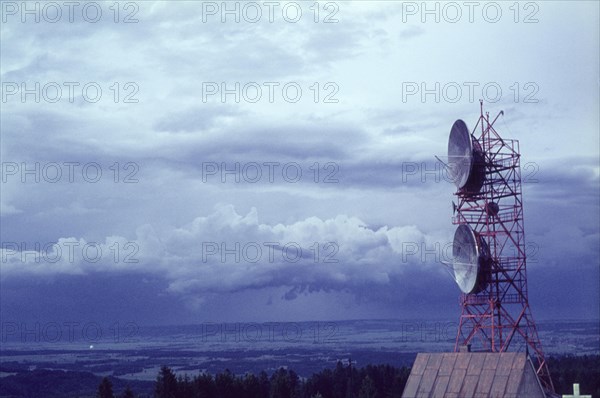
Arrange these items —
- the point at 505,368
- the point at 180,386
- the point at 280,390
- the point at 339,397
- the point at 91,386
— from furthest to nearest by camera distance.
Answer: the point at 91,386, the point at 339,397, the point at 280,390, the point at 180,386, the point at 505,368

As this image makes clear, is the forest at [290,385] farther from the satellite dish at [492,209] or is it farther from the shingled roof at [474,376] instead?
the satellite dish at [492,209]

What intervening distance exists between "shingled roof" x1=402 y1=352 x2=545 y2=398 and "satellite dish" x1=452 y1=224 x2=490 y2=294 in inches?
287

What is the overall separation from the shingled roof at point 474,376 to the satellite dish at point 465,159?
1298cm

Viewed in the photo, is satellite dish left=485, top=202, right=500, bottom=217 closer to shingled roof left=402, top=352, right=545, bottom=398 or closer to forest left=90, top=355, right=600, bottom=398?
shingled roof left=402, top=352, right=545, bottom=398

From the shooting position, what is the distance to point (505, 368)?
4878cm

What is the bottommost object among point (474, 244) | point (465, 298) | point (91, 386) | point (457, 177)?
point (91, 386)

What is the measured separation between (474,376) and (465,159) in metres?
15.8

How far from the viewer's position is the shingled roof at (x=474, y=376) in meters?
47.9

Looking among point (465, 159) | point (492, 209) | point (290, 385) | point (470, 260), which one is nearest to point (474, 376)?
point (470, 260)

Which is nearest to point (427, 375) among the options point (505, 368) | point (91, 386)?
point (505, 368)

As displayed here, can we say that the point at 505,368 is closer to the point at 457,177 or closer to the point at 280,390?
the point at 457,177

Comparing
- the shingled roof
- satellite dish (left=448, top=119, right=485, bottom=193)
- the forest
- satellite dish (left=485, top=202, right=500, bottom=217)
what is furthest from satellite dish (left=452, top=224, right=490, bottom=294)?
the forest

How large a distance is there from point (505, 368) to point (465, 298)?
35.0 feet

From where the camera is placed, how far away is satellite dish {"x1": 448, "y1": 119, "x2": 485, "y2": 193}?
187 ft
